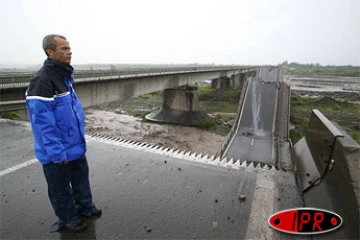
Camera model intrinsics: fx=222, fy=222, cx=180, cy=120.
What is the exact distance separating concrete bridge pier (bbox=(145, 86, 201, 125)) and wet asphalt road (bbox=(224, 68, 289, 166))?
6.56 metres

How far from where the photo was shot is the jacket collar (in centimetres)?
222

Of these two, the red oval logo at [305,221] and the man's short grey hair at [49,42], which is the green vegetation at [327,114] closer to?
the red oval logo at [305,221]

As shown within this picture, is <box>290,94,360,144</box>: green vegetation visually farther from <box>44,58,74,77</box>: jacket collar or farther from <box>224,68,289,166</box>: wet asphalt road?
<box>44,58,74,77</box>: jacket collar

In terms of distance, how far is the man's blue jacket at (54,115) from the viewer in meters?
2.09

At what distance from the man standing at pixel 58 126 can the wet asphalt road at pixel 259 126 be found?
10.3m

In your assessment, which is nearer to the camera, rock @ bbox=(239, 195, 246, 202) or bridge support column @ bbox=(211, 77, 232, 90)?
rock @ bbox=(239, 195, 246, 202)

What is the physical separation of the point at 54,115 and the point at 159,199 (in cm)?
184

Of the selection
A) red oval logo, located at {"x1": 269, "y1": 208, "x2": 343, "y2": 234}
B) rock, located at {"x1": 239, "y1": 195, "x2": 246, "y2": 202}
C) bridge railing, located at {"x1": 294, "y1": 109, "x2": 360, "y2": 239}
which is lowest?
rock, located at {"x1": 239, "y1": 195, "x2": 246, "y2": 202}

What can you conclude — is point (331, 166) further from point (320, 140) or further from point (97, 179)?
point (97, 179)

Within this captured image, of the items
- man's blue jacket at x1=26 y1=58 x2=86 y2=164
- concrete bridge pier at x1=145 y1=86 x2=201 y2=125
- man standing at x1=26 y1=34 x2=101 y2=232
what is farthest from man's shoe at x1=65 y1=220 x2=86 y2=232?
concrete bridge pier at x1=145 y1=86 x2=201 y2=125

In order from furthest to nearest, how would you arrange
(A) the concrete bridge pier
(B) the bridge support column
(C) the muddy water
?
1. (B) the bridge support column
2. (A) the concrete bridge pier
3. (C) the muddy water

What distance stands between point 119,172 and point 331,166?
3.31 meters

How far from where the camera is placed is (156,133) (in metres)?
20.5

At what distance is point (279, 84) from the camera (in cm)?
2434
